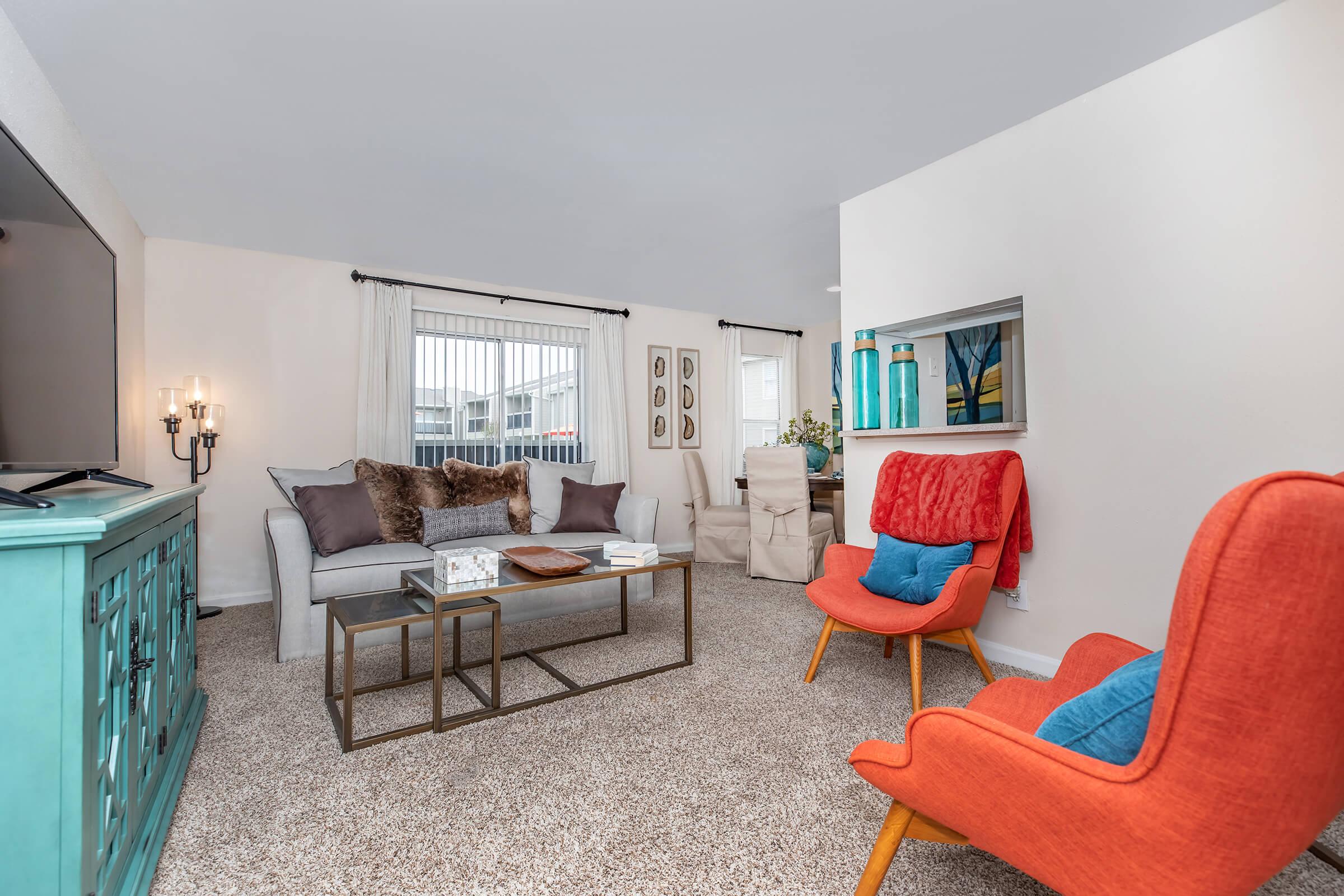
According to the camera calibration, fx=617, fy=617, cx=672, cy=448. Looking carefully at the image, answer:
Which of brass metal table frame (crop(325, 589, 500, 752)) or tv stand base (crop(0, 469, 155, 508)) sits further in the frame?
brass metal table frame (crop(325, 589, 500, 752))

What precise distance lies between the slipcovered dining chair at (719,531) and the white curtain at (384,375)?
2.40m

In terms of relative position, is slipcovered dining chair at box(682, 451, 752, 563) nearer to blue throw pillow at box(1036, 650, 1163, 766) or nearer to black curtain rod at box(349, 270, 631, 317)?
black curtain rod at box(349, 270, 631, 317)

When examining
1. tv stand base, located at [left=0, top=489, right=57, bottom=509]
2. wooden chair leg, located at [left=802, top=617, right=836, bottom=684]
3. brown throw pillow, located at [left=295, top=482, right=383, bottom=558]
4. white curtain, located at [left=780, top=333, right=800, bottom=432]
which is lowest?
wooden chair leg, located at [left=802, top=617, right=836, bottom=684]

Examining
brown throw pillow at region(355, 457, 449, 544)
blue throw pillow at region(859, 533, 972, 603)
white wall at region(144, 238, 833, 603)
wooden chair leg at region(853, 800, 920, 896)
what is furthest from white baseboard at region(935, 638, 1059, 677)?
white wall at region(144, 238, 833, 603)

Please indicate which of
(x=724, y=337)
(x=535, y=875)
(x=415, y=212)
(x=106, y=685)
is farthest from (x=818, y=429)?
(x=106, y=685)

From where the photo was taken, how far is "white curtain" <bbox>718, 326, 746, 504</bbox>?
20.5 ft

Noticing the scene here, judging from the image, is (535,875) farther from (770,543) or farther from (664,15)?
(770,543)

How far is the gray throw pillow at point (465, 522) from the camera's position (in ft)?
12.3

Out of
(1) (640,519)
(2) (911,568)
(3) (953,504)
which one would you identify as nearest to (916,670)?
(2) (911,568)

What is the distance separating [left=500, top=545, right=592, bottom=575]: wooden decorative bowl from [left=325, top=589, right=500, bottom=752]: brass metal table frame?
0.77 feet

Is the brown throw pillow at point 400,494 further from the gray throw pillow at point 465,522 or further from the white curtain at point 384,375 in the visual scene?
the white curtain at point 384,375

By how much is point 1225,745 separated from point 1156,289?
6.97ft

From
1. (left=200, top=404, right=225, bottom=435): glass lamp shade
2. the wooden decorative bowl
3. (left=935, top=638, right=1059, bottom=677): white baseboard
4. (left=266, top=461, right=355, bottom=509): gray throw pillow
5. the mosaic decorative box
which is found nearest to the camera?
the mosaic decorative box

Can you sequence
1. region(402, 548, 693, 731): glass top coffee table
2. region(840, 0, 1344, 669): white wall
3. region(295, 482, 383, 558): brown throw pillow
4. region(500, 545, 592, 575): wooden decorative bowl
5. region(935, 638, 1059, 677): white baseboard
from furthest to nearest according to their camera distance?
1. region(295, 482, 383, 558): brown throw pillow
2. region(935, 638, 1059, 677): white baseboard
3. region(500, 545, 592, 575): wooden decorative bowl
4. region(402, 548, 693, 731): glass top coffee table
5. region(840, 0, 1344, 669): white wall
